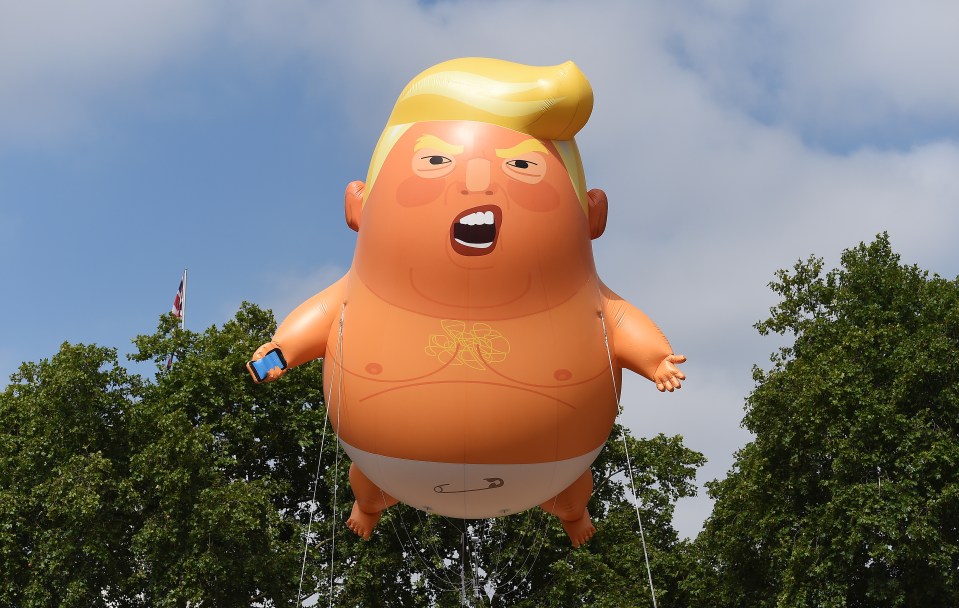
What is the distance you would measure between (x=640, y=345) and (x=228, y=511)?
13.4 metres

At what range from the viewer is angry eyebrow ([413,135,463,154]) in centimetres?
1255

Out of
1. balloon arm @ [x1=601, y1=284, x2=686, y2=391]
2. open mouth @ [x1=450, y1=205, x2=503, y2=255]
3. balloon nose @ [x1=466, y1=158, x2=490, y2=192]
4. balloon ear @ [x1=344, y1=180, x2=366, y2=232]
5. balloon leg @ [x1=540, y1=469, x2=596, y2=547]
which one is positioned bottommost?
balloon leg @ [x1=540, y1=469, x2=596, y2=547]

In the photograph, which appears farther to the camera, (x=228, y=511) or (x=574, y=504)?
(x=228, y=511)

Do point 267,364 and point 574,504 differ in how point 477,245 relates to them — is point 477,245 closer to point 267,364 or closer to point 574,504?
point 267,364

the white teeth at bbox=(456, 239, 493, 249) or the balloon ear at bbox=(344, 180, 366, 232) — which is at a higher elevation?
the balloon ear at bbox=(344, 180, 366, 232)

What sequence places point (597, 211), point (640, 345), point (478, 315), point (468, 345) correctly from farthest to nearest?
point (597, 211) < point (640, 345) < point (478, 315) < point (468, 345)

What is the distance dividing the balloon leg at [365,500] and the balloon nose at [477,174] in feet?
14.3

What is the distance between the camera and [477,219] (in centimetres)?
1227

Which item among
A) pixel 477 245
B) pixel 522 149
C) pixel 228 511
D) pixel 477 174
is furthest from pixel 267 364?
pixel 228 511

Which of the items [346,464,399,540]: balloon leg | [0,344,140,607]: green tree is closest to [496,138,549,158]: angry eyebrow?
[346,464,399,540]: balloon leg

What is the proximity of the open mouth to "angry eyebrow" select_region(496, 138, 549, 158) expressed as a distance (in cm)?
71

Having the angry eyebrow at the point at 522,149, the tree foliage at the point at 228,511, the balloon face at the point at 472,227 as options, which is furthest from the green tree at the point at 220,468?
the angry eyebrow at the point at 522,149

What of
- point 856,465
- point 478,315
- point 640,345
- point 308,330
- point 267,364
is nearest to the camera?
point 478,315

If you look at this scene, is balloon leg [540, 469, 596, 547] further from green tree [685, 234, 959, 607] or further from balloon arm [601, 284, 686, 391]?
green tree [685, 234, 959, 607]
